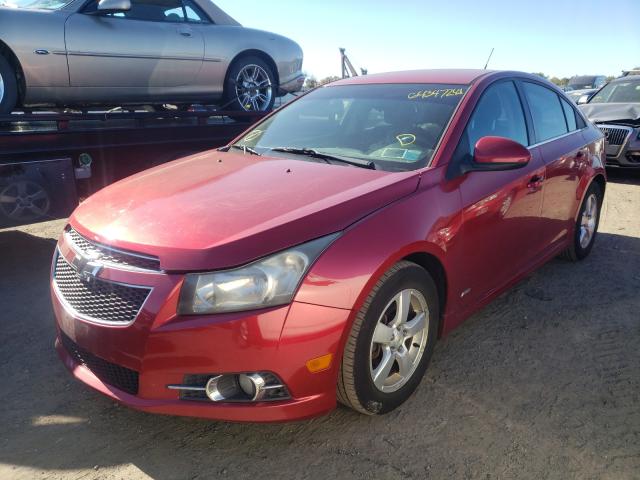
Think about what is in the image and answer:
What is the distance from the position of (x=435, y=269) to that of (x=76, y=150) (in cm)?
315

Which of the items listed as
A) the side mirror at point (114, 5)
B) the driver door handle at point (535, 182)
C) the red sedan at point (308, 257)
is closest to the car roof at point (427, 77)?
the red sedan at point (308, 257)

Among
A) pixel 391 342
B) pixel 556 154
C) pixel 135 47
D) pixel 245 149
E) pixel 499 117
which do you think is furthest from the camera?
pixel 135 47

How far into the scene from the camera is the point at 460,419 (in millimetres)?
2555

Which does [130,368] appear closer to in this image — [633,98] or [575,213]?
[575,213]

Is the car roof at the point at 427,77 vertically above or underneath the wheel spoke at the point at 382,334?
above

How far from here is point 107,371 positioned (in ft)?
7.49

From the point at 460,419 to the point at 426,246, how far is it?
0.85 meters

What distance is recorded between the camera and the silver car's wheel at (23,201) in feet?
12.6

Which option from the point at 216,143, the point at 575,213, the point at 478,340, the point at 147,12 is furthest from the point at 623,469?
the point at 147,12

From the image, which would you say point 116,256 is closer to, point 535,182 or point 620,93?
point 535,182

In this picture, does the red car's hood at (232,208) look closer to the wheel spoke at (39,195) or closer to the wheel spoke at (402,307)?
the wheel spoke at (402,307)

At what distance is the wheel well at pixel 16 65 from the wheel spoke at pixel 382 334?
4026mm

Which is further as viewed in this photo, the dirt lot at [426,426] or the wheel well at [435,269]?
the wheel well at [435,269]

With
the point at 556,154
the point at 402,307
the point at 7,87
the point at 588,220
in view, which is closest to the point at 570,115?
the point at 556,154
